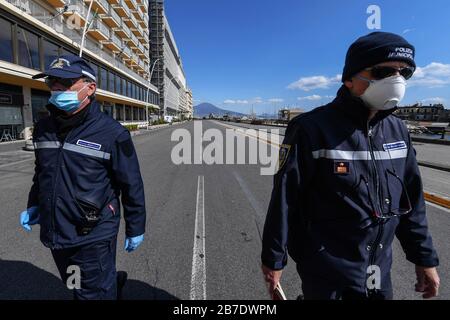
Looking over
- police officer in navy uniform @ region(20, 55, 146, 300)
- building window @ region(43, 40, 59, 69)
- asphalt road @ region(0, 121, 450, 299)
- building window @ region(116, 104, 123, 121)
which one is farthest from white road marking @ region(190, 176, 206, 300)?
→ building window @ region(116, 104, 123, 121)

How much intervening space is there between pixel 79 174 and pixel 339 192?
1.75 metres

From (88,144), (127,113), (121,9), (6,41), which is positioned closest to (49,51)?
(6,41)

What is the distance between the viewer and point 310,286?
1646mm

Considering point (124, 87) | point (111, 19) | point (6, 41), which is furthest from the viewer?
point (124, 87)

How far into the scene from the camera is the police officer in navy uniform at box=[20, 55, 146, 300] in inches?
75.4

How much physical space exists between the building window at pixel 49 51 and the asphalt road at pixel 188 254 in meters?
18.4

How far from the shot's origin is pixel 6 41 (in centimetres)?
1638

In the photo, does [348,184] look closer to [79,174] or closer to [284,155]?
[284,155]

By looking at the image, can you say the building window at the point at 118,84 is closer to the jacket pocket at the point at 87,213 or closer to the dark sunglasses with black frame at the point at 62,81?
the dark sunglasses with black frame at the point at 62,81

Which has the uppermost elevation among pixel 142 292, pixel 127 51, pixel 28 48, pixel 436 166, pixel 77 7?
pixel 127 51

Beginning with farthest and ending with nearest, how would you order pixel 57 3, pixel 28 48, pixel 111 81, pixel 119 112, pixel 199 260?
pixel 119 112, pixel 111 81, pixel 57 3, pixel 28 48, pixel 199 260
